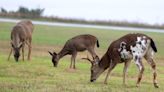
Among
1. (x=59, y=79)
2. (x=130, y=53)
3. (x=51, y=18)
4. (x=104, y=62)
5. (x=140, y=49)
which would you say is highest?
(x=140, y=49)

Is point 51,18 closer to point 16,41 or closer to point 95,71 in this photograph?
point 16,41

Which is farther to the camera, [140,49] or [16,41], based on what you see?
[16,41]

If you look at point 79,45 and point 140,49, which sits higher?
point 140,49

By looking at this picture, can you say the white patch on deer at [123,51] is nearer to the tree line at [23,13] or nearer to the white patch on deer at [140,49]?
the white patch on deer at [140,49]

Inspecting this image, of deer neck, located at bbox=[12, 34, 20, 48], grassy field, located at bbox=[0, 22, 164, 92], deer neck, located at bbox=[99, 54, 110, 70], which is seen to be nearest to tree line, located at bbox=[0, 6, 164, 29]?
grassy field, located at bbox=[0, 22, 164, 92]

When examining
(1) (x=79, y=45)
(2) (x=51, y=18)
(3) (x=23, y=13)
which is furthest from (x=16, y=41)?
(3) (x=23, y=13)

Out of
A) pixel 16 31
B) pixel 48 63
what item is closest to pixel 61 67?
pixel 48 63

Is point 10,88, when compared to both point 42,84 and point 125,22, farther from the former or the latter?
point 125,22

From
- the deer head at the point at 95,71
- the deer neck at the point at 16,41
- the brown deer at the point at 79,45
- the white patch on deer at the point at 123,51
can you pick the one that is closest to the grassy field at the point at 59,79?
the deer head at the point at 95,71

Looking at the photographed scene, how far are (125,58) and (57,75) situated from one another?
341 cm

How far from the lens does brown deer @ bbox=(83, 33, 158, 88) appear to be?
20.0 metres

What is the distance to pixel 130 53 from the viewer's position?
2042cm

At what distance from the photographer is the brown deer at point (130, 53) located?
20000 mm

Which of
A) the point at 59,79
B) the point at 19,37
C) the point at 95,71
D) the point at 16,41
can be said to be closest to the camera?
the point at 59,79
